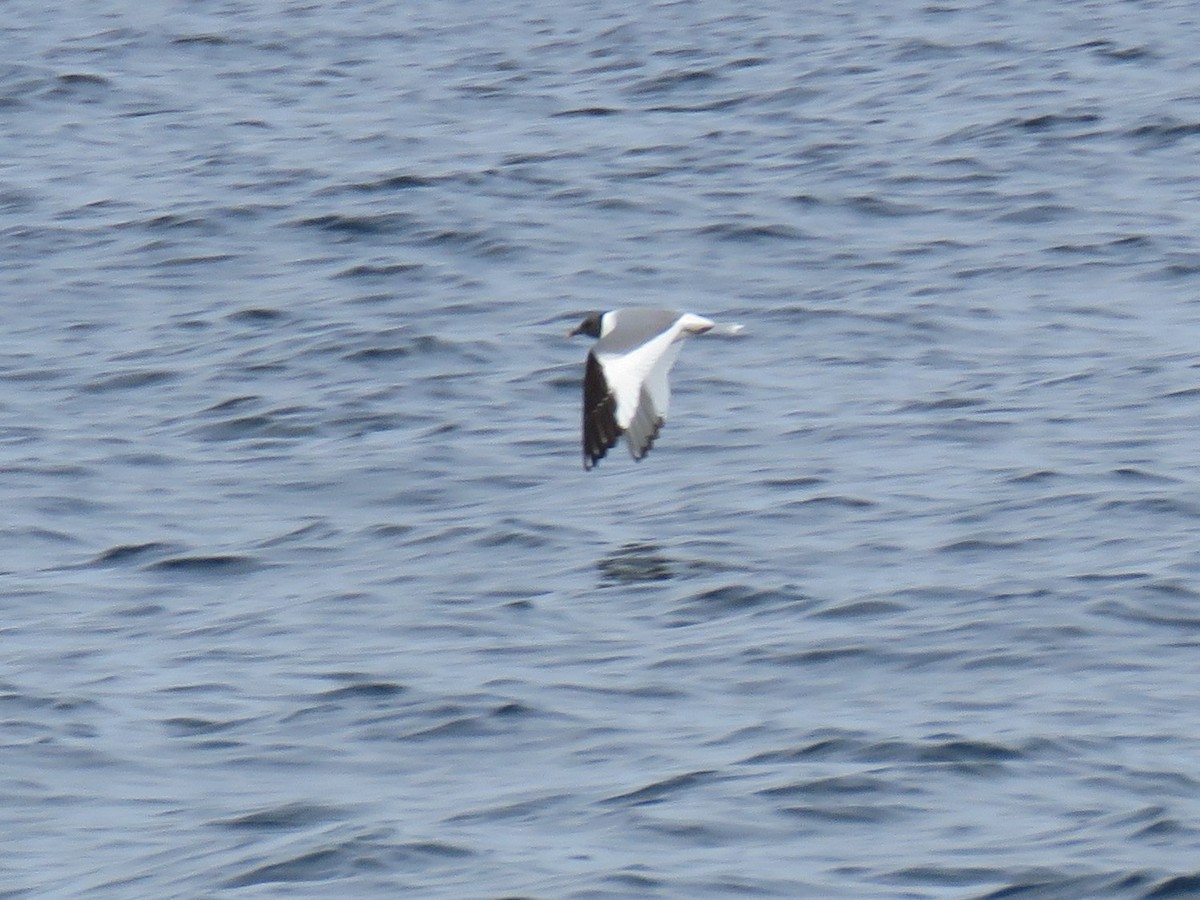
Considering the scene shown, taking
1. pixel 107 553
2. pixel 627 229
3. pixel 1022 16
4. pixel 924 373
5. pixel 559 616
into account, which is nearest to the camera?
pixel 559 616

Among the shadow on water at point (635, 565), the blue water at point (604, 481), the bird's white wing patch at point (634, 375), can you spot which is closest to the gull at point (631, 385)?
the bird's white wing patch at point (634, 375)

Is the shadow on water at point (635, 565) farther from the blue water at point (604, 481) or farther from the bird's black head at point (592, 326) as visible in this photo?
the bird's black head at point (592, 326)

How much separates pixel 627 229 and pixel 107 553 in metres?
6.28

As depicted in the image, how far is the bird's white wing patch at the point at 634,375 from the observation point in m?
10.3

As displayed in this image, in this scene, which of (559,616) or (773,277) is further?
(773,277)

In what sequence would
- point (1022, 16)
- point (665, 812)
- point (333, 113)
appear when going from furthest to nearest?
point (1022, 16) < point (333, 113) < point (665, 812)

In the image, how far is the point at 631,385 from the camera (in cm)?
1030

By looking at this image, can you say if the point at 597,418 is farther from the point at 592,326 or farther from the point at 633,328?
the point at 592,326

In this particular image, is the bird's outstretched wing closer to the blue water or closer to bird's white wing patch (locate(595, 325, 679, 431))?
bird's white wing patch (locate(595, 325, 679, 431))

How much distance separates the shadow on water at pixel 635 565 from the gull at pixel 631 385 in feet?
1.61

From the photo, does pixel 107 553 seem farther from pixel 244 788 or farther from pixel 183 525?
pixel 244 788

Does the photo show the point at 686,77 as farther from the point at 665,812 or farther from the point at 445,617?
the point at 665,812

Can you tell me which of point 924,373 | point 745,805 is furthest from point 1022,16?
point 745,805

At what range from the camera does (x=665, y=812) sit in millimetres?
7148
